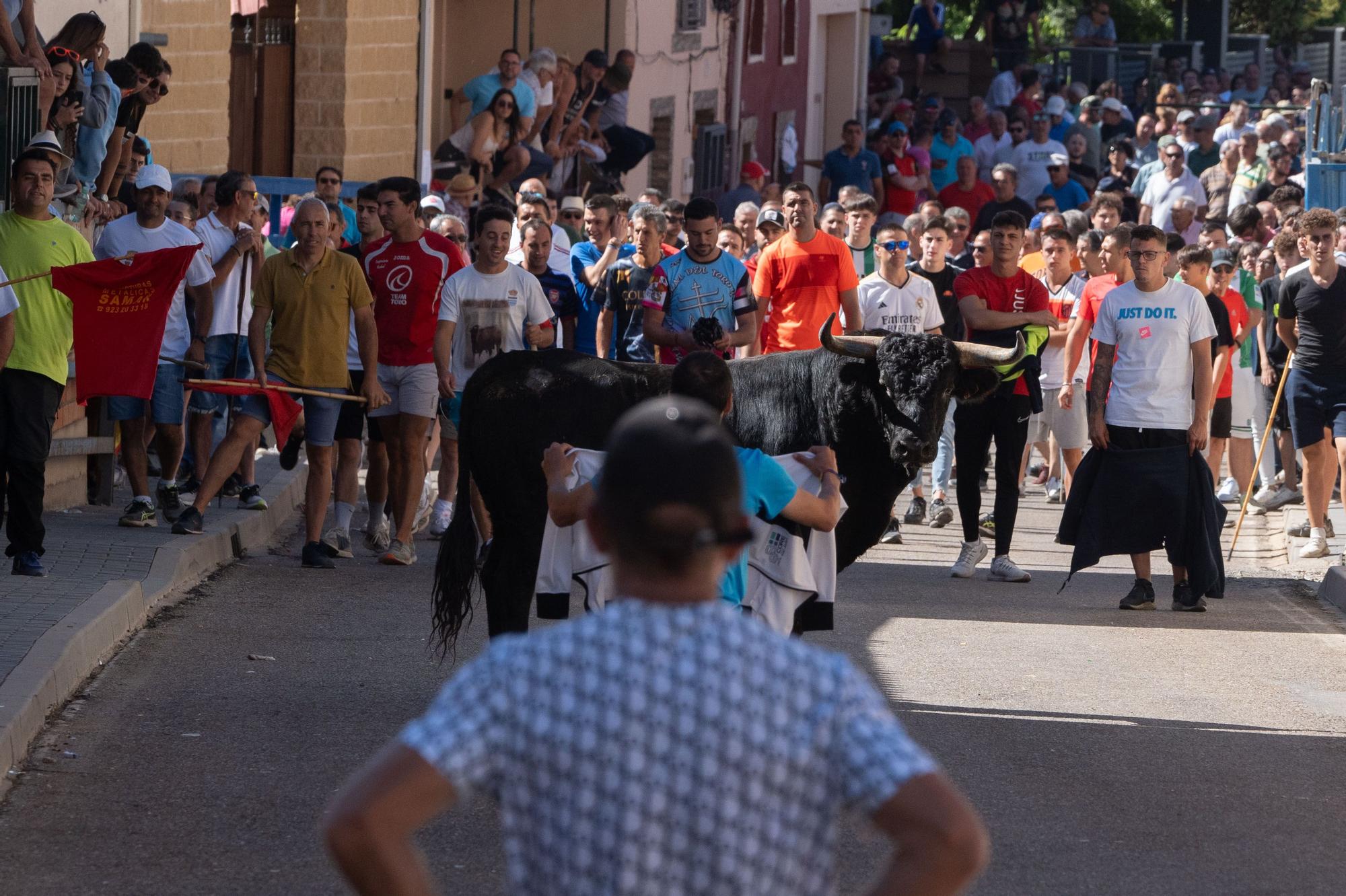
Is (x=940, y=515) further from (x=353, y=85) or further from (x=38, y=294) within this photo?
(x=353, y=85)

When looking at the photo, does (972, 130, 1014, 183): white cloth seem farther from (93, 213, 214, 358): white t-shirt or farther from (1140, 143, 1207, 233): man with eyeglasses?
(93, 213, 214, 358): white t-shirt

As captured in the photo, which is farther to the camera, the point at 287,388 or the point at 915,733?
the point at 287,388

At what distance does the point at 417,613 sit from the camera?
987 cm

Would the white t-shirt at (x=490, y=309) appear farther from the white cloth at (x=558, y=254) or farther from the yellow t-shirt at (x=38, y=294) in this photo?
the white cloth at (x=558, y=254)

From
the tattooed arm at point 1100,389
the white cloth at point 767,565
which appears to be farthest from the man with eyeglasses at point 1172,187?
the white cloth at point 767,565

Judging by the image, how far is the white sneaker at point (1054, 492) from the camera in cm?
1567

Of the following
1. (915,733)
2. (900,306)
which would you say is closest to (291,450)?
(900,306)

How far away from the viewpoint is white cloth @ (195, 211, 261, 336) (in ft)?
40.2

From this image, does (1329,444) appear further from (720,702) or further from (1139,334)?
(720,702)

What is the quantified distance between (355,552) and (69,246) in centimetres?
289

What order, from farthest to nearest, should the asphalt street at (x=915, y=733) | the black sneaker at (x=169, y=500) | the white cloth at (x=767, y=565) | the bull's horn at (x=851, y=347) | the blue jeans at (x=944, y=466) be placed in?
the blue jeans at (x=944, y=466)
the black sneaker at (x=169, y=500)
the bull's horn at (x=851, y=347)
the white cloth at (x=767, y=565)
the asphalt street at (x=915, y=733)

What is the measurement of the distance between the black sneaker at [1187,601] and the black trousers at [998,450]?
117cm

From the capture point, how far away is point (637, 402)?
7.78m

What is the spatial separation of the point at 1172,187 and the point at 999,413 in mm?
12470
